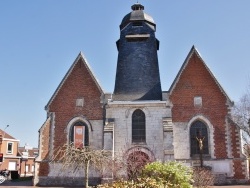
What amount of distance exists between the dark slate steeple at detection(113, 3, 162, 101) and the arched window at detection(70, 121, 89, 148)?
3.61 meters

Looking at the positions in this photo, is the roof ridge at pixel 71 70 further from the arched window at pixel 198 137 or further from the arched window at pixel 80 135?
the arched window at pixel 198 137

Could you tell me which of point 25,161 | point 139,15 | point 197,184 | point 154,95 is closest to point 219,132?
point 154,95

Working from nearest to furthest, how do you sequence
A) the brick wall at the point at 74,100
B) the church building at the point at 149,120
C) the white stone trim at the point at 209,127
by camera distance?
the church building at the point at 149,120, the white stone trim at the point at 209,127, the brick wall at the point at 74,100

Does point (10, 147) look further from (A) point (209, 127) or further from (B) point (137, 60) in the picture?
(A) point (209, 127)

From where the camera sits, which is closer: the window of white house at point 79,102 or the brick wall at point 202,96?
the brick wall at point 202,96

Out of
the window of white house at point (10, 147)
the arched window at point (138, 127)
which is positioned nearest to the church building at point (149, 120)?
the arched window at point (138, 127)

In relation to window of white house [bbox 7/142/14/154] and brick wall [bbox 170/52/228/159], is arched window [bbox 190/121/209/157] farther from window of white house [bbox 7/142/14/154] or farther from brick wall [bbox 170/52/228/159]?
window of white house [bbox 7/142/14/154]

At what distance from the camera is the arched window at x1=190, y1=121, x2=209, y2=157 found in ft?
77.2

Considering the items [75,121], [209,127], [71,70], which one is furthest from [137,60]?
[209,127]

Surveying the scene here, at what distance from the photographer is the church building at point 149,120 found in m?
23.1

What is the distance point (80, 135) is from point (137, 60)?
8274mm

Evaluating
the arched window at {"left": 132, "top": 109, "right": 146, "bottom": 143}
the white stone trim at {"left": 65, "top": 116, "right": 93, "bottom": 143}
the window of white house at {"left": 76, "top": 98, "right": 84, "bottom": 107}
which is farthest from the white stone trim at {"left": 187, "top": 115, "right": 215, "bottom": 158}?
the window of white house at {"left": 76, "top": 98, "right": 84, "bottom": 107}

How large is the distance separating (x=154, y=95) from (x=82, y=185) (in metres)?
9.01

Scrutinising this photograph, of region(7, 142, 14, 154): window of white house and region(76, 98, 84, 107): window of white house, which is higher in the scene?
region(76, 98, 84, 107): window of white house
